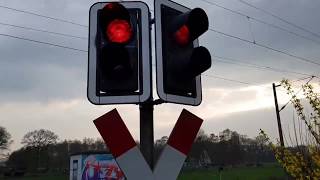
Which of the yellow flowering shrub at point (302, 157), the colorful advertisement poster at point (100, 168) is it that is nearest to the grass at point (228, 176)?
the colorful advertisement poster at point (100, 168)

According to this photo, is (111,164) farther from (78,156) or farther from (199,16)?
(199,16)

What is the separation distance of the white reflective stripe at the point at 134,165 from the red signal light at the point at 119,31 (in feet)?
2.44

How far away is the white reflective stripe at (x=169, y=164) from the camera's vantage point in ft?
9.88

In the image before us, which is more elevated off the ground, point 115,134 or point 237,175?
point 115,134

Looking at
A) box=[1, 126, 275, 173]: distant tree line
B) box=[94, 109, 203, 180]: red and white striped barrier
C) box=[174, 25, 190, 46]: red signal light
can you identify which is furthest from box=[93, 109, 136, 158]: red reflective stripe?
box=[1, 126, 275, 173]: distant tree line

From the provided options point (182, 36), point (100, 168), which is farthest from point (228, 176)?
point (182, 36)

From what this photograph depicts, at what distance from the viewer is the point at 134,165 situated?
2.97 meters

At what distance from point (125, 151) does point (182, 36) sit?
98 cm

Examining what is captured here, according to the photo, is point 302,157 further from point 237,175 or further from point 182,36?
point 237,175

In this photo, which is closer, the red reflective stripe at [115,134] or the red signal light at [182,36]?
the red reflective stripe at [115,134]

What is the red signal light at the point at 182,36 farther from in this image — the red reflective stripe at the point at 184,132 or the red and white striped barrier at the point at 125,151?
the red and white striped barrier at the point at 125,151

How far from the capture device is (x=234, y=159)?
A: 113 m

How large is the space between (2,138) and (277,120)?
7174 centimetres

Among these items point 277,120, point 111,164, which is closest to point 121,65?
point 111,164
